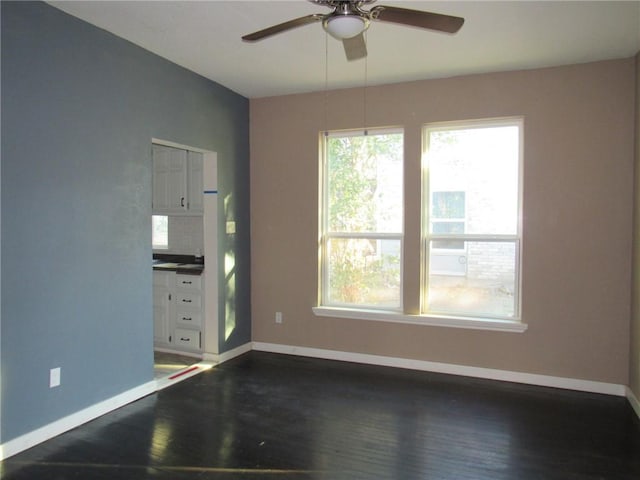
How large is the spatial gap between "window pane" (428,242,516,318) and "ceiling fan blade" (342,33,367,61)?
2.25m

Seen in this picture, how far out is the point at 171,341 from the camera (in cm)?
471

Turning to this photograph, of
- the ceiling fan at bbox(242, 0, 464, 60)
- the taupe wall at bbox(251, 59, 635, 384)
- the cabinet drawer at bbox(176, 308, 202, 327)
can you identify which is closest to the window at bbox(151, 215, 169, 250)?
the cabinet drawer at bbox(176, 308, 202, 327)

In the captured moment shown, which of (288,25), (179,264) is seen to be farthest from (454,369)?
(288,25)

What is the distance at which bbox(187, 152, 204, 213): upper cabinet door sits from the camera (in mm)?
4742

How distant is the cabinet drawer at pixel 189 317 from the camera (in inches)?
179

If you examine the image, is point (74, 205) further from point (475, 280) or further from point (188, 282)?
point (475, 280)

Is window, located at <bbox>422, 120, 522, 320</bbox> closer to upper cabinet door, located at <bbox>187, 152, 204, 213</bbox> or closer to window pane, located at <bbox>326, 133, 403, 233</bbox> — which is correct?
window pane, located at <bbox>326, 133, 403, 233</bbox>

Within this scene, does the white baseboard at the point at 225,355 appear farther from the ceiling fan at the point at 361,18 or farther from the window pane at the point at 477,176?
the ceiling fan at the point at 361,18

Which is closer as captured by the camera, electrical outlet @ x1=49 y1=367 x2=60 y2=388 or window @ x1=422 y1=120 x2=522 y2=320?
electrical outlet @ x1=49 y1=367 x2=60 y2=388

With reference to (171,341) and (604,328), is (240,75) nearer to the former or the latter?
(171,341)

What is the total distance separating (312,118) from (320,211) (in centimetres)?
93

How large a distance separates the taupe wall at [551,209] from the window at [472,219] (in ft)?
0.40

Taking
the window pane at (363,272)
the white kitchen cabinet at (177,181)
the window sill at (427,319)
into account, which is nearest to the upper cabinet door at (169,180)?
the white kitchen cabinet at (177,181)

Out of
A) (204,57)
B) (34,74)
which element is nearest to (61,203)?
(34,74)
